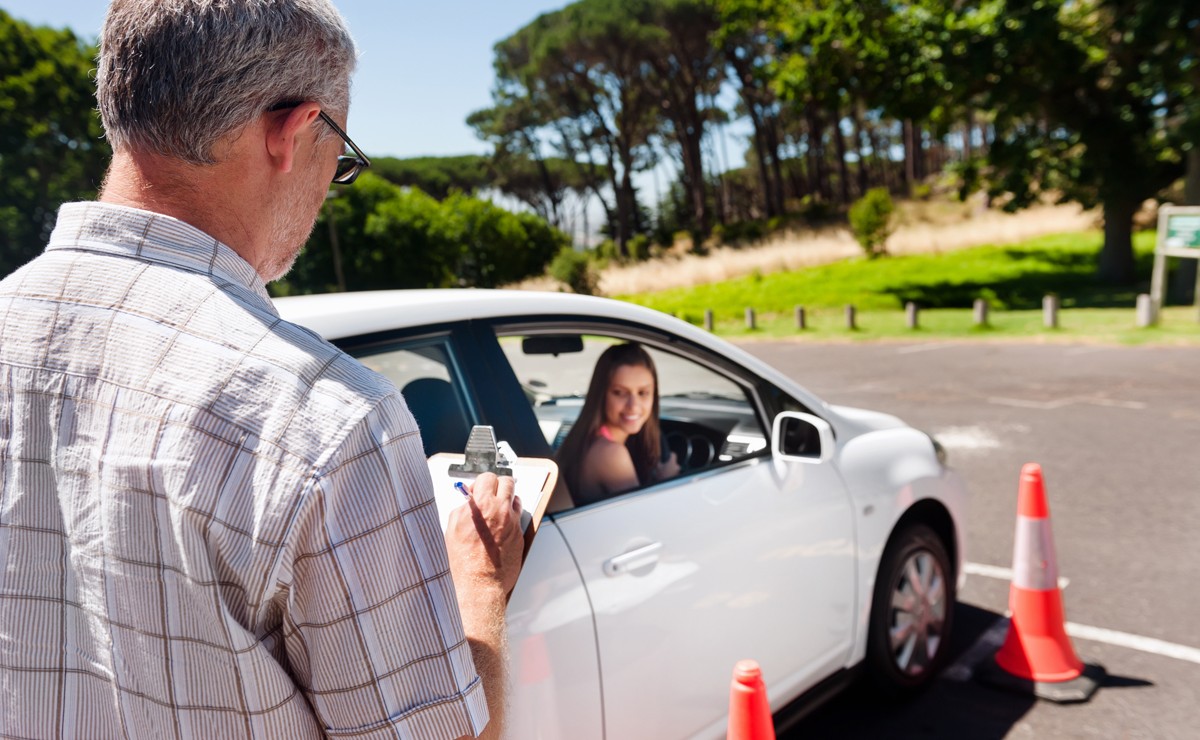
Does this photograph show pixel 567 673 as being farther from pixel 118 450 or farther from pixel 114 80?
pixel 114 80

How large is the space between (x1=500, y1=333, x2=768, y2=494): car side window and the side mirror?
0.08 meters

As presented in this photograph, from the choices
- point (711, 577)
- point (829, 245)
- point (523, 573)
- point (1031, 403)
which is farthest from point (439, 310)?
point (829, 245)

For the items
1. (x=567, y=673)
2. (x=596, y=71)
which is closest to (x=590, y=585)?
(x=567, y=673)

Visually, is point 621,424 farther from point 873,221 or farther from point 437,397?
point 873,221

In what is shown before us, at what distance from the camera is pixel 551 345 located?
2779mm

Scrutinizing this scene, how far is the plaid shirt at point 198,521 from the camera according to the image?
99cm

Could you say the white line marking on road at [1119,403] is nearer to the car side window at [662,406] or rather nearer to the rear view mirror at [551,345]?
the car side window at [662,406]

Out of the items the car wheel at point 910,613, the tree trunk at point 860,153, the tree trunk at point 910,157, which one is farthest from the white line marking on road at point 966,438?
the tree trunk at point 860,153

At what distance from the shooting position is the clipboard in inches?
58.2

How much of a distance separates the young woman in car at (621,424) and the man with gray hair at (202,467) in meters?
1.77

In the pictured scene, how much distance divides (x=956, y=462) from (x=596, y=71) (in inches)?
1396

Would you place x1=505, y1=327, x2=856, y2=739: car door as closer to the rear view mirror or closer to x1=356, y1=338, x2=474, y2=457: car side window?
the rear view mirror

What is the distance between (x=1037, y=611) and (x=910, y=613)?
57cm

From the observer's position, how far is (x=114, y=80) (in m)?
1.08
